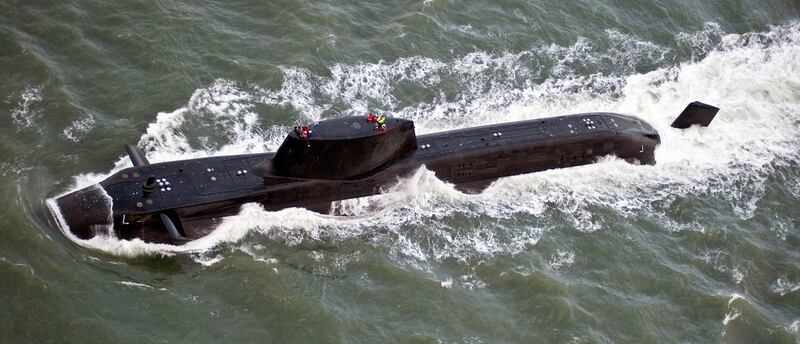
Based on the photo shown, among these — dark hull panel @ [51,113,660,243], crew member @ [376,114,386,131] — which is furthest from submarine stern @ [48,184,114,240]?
crew member @ [376,114,386,131]

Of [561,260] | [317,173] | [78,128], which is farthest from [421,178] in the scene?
[78,128]

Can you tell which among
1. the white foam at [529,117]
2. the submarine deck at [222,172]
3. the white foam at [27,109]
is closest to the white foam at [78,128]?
the white foam at [27,109]

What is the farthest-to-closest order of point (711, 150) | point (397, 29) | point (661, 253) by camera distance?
1. point (397, 29)
2. point (711, 150)
3. point (661, 253)

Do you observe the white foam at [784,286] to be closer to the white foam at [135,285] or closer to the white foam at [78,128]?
the white foam at [135,285]

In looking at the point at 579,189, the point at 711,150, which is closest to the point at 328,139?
the point at 579,189

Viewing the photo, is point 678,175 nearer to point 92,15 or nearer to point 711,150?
point 711,150

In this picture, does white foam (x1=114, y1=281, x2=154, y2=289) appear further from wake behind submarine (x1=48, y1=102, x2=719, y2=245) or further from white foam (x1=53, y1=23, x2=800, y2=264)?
wake behind submarine (x1=48, y1=102, x2=719, y2=245)
